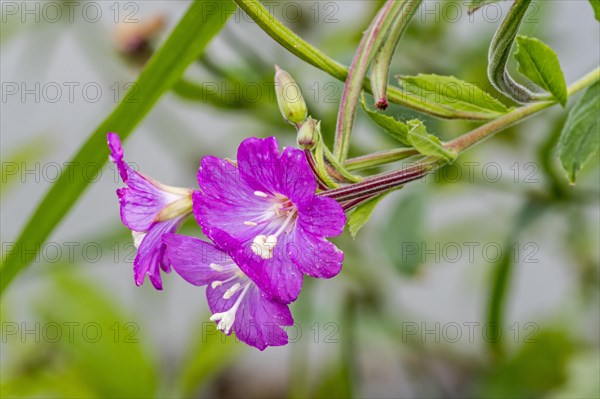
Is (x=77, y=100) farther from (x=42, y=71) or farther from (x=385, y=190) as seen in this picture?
(x=385, y=190)

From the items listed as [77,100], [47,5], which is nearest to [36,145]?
[47,5]

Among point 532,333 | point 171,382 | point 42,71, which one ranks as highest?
point 532,333

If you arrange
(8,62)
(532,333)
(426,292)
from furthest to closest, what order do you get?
1. (426,292)
2. (8,62)
3. (532,333)

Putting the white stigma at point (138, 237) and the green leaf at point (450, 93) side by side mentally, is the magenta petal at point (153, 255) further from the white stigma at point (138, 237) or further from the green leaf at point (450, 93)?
the green leaf at point (450, 93)

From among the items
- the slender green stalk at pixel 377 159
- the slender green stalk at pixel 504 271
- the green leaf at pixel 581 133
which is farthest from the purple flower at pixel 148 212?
the slender green stalk at pixel 504 271

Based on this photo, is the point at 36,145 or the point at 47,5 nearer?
the point at 47,5

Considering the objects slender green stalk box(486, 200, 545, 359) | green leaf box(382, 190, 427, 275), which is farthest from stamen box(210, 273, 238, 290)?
slender green stalk box(486, 200, 545, 359)

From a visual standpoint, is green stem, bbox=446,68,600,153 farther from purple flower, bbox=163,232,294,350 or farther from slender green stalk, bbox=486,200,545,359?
slender green stalk, bbox=486,200,545,359

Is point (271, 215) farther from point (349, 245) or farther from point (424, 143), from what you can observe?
point (349, 245)
